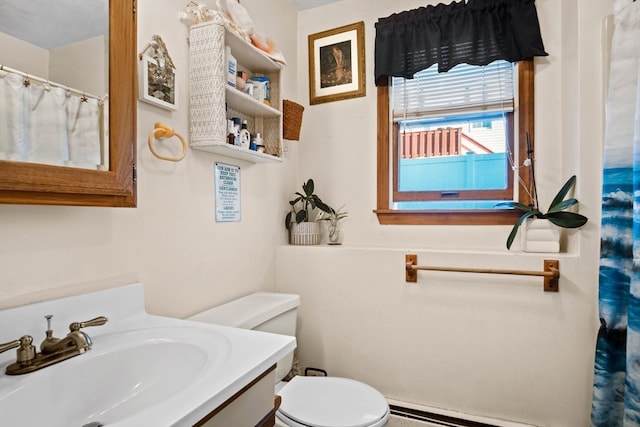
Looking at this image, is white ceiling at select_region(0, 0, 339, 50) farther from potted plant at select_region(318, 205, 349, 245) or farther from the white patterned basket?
potted plant at select_region(318, 205, 349, 245)

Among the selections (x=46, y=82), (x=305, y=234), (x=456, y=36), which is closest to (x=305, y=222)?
(x=305, y=234)

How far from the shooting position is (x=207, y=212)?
4.89 feet

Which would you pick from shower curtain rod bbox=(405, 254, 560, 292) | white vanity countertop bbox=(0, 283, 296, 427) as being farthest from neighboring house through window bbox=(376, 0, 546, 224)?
white vanity countertop bbox=(0, 283, 296, 427)

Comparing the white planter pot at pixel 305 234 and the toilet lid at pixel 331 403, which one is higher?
the white planter pot at pixel 305 234

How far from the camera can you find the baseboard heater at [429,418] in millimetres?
1644

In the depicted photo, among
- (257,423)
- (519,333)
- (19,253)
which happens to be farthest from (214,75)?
(519,333)

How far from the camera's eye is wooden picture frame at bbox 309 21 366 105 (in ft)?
6.93

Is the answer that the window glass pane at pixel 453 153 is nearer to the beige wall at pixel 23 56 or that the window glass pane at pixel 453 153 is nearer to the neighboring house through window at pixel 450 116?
the neighboring house through window at pixel 450 116

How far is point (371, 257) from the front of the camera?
184 centimetres

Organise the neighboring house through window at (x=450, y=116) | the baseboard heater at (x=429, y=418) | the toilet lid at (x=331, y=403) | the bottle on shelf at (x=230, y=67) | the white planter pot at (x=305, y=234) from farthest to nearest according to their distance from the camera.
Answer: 1. the white planter pot at (x=305, y=234)
2. the neighboring house through window at (x=450, y=116)
3. the baseboard heater at (x=429, y=418)
4. the bottle on shelf at (x=230, y=67)
5. the toilet lid at (x=331, y=403)

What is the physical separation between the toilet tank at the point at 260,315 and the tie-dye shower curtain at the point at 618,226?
1.31 m

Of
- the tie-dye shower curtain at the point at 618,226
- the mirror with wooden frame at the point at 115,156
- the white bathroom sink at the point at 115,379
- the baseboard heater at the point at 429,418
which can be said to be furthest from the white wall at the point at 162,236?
→ the tie-dye shower curtain at the point at 618,226

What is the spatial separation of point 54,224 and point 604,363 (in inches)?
78.4

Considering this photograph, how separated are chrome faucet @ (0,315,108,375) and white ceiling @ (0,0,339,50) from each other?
67 cm
